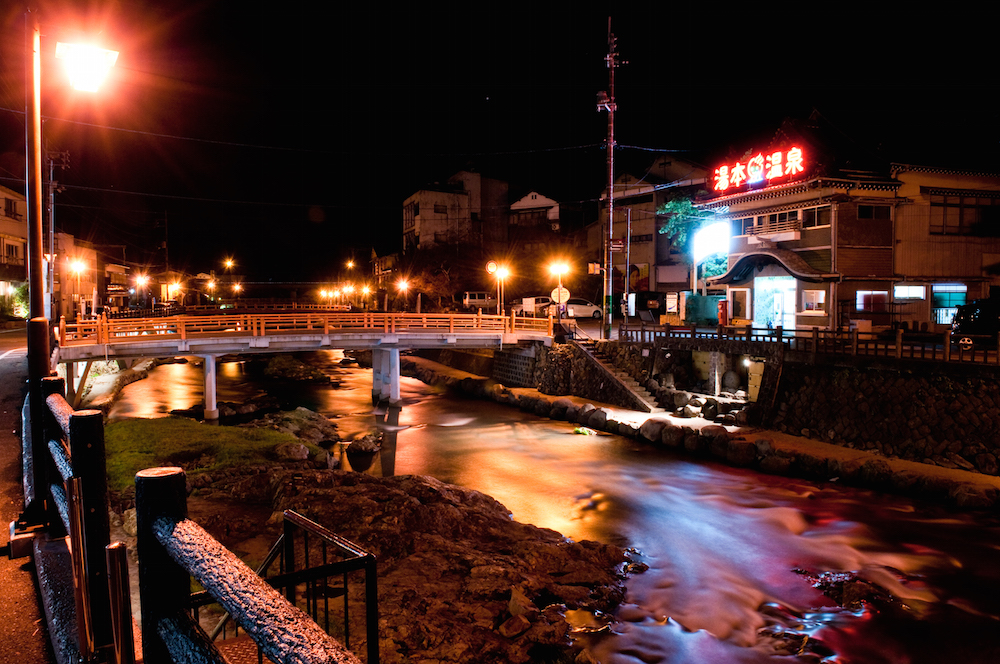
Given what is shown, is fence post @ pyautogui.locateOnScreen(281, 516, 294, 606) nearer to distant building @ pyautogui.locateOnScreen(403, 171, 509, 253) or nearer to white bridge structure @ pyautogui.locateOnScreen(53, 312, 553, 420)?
white bridge structure @ pyautogui.locateOnScreen(53, 312, 553, 420)

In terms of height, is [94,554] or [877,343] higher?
[877,343]

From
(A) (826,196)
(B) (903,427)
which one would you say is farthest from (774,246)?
(B) (903,427)

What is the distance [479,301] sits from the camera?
49.3 meters

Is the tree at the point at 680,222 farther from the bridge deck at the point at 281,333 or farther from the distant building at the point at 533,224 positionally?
the bridge deck at the point at 281,333

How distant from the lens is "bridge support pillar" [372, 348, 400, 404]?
30.5 m

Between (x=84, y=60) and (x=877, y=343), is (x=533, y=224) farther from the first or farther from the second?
(x=84, y=60)

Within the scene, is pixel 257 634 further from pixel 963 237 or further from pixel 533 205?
pixel 533 205

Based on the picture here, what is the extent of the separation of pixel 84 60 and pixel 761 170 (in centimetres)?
2727

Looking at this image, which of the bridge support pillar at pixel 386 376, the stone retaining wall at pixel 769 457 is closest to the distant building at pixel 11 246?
the bridge support pillar at pixel 386 376

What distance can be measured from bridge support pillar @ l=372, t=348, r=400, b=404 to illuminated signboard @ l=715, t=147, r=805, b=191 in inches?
718

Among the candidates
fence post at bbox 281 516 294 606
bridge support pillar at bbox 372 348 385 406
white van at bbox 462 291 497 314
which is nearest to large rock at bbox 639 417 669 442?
bridge support pillar at bbox 372 348 385 406

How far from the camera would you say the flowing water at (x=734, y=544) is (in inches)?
380

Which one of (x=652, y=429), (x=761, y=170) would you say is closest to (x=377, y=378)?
(x=652, y=429)

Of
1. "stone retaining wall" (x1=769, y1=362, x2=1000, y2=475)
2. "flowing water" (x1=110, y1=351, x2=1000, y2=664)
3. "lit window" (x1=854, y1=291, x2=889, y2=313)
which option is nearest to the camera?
"flowing water" (x1=110, y1=351, x2=1000, y2=664)
